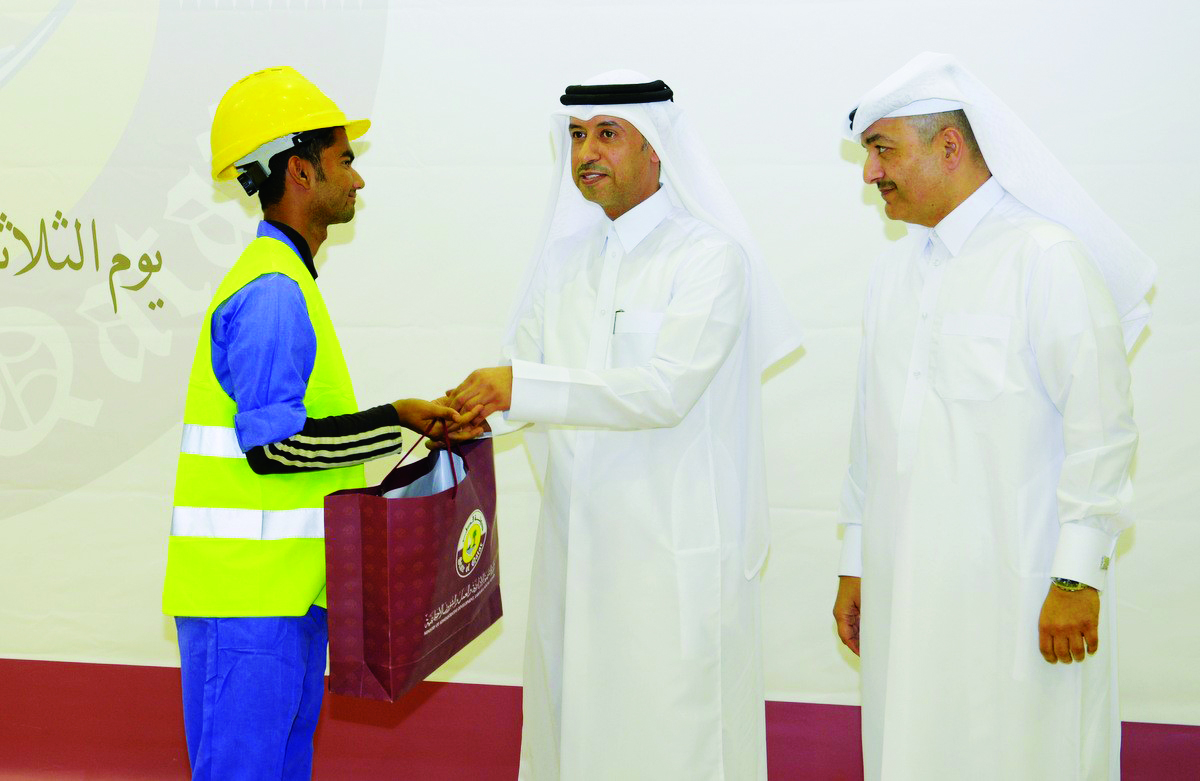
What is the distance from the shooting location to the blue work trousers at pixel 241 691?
6.97 ft

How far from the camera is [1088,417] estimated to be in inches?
80.7

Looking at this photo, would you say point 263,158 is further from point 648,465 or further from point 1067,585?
point 1067,585

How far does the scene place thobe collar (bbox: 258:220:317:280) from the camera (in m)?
2.30

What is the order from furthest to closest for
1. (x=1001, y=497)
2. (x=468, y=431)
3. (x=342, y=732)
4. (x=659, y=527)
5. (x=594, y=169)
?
(x=342, y=732), (x=594, y=169), (x=659, y=527), (x=468, y=431), (x=1001, y=497)

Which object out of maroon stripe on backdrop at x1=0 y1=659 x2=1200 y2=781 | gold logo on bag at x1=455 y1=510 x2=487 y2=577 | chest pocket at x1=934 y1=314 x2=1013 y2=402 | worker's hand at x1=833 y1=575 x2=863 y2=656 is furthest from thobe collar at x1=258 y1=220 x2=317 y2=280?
maroon stripe on backdrop at x1=0 y1=659 x2=1200 y2=781

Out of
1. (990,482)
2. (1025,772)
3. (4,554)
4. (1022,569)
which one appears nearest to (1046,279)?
(990,482)

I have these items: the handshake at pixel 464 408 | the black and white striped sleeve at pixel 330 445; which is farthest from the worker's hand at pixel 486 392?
the black and white striped sleeve at pixel 330 445

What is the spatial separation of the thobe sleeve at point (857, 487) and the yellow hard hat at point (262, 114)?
4.23ft

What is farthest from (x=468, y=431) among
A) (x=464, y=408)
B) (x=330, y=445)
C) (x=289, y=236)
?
(x=289, y=236)

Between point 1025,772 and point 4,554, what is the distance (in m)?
3.21

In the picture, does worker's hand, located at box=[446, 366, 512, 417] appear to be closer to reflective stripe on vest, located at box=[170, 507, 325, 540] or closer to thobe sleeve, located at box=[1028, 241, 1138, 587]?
reflective stripe on vest, located at box=[170, 507, 325, 540]

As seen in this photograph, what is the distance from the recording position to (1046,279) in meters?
2.13

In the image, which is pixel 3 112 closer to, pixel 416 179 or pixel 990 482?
pixel 416 179

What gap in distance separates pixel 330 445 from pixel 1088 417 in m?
1.43
